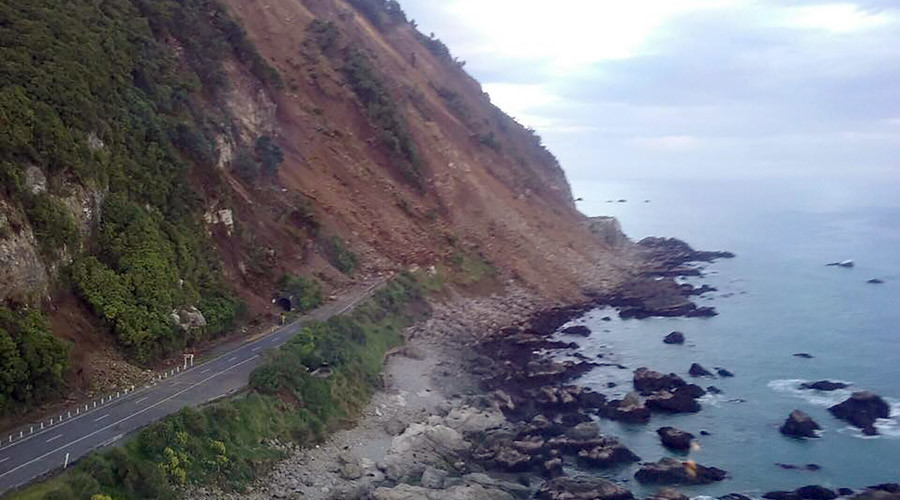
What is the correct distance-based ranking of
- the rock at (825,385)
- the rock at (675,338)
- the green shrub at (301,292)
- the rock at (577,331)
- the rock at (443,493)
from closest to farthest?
the rock at (443,493) → the green shrub at (301,292) → the rock at (825,385) → the rock at (675,338) → the rock at (577,331)

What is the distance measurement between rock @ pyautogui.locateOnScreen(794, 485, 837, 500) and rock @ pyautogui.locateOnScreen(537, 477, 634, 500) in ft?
20.7

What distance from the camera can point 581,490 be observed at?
2880 cm

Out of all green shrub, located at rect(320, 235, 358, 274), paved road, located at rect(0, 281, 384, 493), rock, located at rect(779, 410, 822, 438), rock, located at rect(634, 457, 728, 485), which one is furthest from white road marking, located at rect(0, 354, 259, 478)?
rock, located at rect(779, 410, 822, 438)

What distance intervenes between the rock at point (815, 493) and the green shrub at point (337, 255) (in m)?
28.1

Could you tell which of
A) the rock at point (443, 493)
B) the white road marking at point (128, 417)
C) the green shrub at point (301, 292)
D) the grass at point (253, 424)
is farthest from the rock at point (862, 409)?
A: the white road marking at point (128, 417)

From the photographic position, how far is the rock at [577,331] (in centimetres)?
5262

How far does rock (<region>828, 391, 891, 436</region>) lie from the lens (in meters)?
37.2

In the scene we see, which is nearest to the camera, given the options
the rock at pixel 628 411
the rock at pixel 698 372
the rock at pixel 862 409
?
the rock at pixel 862 409

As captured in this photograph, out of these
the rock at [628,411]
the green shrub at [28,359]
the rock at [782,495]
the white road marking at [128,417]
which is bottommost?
the rock at [782,495]

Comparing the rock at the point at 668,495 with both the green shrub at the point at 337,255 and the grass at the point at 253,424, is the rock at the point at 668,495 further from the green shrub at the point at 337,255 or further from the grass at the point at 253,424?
the green shrub at the point at 337,255

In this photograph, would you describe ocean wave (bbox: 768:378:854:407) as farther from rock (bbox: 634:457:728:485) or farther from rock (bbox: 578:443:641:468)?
rock (bbox: 578:443:641:468)

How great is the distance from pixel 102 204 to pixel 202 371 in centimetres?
795

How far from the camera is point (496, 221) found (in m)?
61.5

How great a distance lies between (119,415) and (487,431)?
15010 mm
